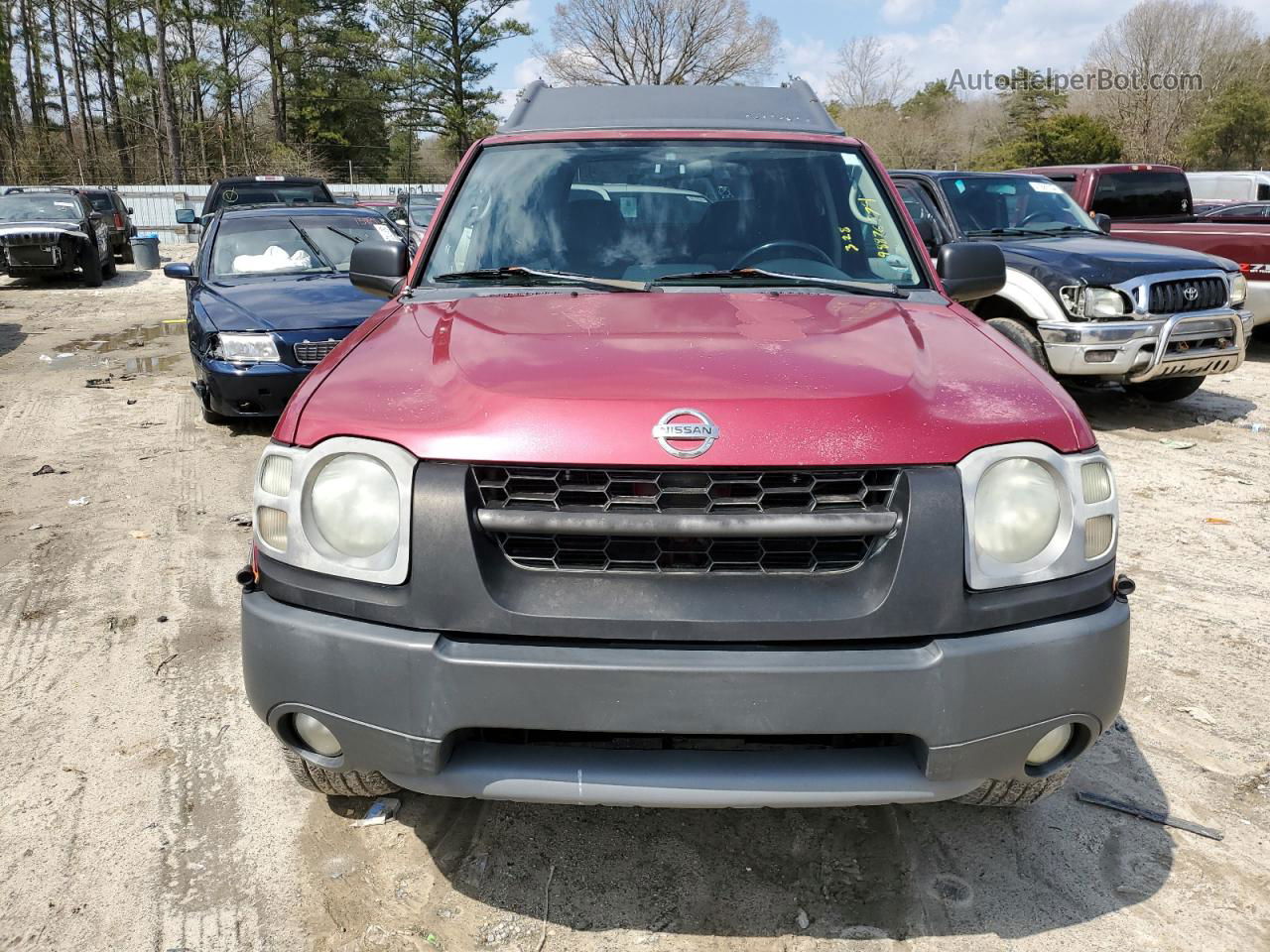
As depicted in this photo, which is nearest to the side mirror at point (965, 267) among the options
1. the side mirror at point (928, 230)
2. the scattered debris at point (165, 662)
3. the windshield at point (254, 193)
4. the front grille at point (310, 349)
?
the scattered debris at point (165, 662)

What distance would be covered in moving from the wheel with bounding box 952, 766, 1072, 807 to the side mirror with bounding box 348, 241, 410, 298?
251cm

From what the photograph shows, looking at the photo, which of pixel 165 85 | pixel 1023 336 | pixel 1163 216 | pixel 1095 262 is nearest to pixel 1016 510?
pixel 1023 336

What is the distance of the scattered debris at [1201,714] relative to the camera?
10.9 ft

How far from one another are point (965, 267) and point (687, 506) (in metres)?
1.99

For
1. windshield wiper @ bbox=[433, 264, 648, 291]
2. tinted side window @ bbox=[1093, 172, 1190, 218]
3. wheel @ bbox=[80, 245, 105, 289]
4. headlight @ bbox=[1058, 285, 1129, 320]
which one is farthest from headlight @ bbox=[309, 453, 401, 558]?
wheel @ bbox=[80, 245, 105, 289]

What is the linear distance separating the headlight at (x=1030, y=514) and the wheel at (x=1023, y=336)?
213 inches

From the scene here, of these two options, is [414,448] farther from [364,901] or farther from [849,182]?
[849,182]

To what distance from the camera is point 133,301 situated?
52.6 feet

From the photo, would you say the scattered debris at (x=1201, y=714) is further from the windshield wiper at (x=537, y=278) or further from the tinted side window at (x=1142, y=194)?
the tinted side window at (x=1142, y=194)

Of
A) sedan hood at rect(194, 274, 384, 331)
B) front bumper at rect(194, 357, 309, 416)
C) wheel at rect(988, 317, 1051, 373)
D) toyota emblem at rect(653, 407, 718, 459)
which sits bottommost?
front bumper at rect(194, 357, 309, 416)

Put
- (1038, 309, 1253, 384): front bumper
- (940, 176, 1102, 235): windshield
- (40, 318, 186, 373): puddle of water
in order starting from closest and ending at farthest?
(1038, 309, 1253, 384): front bumper, (940, 176, 1102, 235): windshield, (40, 318, 186, 373): puddle of water

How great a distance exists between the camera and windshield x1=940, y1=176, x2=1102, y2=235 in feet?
27.9

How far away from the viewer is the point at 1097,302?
6.93 m

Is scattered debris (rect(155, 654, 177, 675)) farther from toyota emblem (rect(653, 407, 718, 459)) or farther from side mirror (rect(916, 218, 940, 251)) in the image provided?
side mirror (rect(916, 218, 940, 251))
